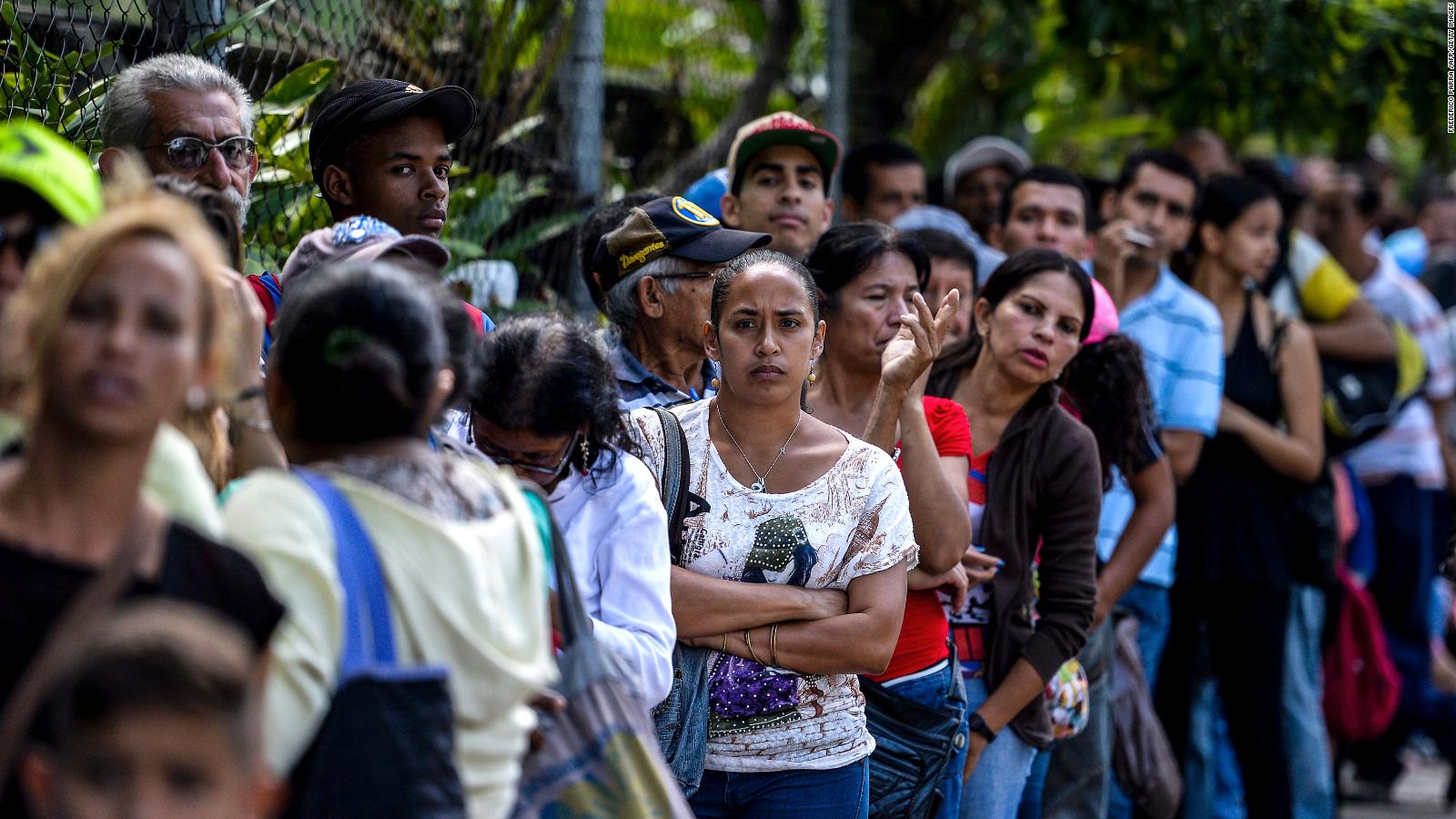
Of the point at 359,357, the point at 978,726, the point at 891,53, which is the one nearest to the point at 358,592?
the point at 359,357

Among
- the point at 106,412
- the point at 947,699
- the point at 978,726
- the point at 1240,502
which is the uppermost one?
the point at 106,412

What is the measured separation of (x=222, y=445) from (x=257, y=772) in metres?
0.77

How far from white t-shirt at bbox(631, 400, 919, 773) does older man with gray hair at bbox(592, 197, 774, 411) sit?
1.89 feet

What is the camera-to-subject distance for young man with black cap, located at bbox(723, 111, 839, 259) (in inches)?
203

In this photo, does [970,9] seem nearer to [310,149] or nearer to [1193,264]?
[1193,264]

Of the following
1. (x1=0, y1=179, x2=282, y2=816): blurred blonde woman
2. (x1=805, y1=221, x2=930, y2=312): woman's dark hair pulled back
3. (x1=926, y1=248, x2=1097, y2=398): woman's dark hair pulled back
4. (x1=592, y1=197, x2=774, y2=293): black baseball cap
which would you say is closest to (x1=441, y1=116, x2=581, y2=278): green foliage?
(x1=592, y1=197, x2=774, y2=293): black baseball cap

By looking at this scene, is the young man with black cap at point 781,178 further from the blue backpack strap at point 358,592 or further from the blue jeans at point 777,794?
the blue backpack strap at point 358,592

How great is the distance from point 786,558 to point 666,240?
101 cm

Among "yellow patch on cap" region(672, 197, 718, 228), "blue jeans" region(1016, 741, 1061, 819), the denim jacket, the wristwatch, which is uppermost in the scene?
"yellow patch on cap" region(672, 197, 718, 228)

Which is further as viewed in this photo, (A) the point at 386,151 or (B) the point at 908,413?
(B) the point at 908,413

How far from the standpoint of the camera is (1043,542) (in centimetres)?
441

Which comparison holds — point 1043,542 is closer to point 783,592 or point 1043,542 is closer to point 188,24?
point 783,592

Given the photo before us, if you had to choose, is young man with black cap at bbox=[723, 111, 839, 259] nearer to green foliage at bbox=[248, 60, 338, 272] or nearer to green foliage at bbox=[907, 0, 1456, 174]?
green foliage at bbox=[248, 60, 338, 272]

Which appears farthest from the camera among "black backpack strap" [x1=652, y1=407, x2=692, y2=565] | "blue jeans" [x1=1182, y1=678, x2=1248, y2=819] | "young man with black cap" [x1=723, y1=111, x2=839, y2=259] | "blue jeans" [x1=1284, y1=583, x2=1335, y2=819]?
"blue jeans" [x1=1284, y1=583, x2=1335, y2=819]
